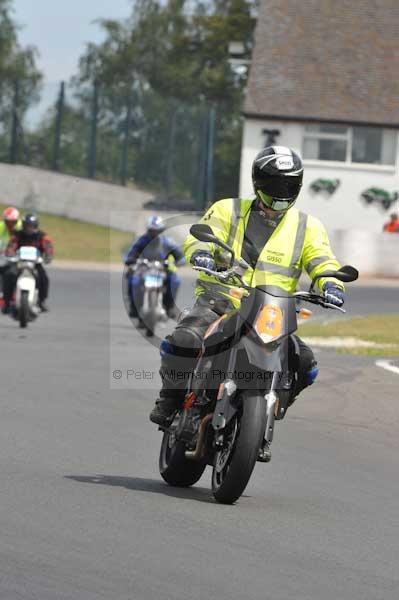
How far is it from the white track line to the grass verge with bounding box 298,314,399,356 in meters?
1.31

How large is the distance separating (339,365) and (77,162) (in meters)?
33.6

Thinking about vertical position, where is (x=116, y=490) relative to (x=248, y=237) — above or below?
below

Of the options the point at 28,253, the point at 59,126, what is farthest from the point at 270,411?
the point at 59,126

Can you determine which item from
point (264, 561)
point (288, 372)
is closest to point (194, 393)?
point (288, 372)

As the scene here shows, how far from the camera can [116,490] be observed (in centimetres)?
791

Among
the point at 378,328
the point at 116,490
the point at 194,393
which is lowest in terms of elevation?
the point at 378,328

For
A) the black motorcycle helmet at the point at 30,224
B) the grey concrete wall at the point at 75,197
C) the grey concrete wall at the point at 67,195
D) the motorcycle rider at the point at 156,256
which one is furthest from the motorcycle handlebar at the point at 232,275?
the grey concrete wall at the point at 67,195

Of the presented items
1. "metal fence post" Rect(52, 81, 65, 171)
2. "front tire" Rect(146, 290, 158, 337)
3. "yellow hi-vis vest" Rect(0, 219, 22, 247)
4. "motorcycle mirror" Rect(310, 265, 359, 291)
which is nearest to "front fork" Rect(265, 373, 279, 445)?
"motorcycle mirror" Rect(310, 265, 359, 291)

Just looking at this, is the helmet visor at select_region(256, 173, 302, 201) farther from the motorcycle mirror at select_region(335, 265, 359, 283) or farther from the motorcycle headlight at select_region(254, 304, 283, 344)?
the motorcycle headlight at select_region(254, 304, 283, 344)

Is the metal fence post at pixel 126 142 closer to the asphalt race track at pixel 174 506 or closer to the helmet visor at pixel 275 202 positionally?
the asphalt race track at pixel 174 506

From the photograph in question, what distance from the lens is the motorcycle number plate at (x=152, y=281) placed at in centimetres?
2092

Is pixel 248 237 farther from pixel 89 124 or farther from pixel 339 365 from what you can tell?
pixel 89 124

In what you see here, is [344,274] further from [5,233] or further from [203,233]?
[5,233]

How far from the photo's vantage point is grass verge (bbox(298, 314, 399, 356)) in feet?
62.1
